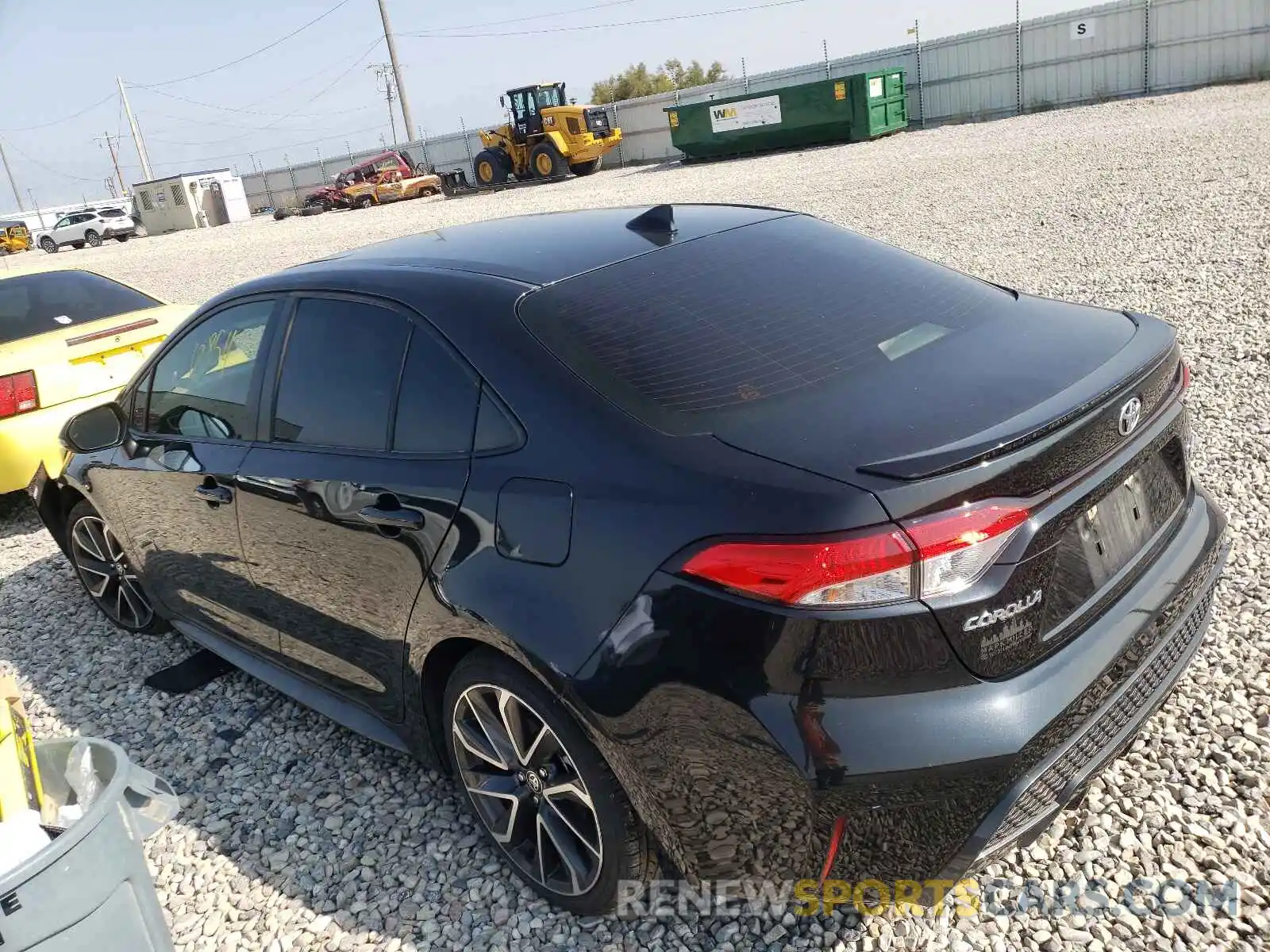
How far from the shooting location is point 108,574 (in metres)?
4.50

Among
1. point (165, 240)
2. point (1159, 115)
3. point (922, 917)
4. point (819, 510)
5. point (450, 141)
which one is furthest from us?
point (450, 141)

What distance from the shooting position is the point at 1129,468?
7.21ft

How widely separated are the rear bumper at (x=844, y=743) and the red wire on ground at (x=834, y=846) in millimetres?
13

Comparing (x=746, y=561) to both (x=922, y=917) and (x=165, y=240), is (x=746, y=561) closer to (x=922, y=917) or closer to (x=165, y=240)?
(x=922, y=917)

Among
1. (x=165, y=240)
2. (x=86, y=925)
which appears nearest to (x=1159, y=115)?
(x=86, y=925)

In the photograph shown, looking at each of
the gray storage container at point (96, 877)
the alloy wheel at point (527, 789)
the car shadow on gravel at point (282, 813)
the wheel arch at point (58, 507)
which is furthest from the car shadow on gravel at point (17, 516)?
the alloy wheel at point (527, 789)

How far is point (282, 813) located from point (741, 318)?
2153mm

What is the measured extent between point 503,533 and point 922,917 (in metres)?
1.37

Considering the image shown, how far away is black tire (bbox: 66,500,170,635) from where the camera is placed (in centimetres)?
439

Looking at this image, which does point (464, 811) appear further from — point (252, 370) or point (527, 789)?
point (252, 370)

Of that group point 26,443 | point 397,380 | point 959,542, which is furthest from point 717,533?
point 26,443

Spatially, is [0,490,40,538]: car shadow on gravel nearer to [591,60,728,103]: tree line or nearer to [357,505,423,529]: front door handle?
[357,505,423,529]: front door handle

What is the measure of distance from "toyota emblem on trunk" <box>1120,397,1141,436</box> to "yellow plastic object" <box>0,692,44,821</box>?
8.21 ft

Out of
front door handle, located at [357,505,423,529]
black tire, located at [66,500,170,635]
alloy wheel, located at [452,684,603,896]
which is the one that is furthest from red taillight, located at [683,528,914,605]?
black tire, located at [66,500,170,635]
